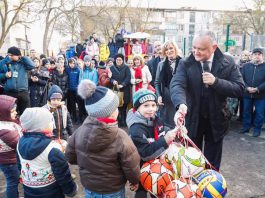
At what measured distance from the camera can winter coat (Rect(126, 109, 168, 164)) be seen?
9.19ft

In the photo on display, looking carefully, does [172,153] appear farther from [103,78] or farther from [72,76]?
[72,76]

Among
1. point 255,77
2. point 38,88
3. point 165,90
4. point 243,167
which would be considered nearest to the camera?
point 243,167

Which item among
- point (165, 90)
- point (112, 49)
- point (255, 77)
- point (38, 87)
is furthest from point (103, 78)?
point (112, 49)

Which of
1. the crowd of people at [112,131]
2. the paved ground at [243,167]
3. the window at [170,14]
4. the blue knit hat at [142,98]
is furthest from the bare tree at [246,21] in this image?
the blue knit hat at [142,98]

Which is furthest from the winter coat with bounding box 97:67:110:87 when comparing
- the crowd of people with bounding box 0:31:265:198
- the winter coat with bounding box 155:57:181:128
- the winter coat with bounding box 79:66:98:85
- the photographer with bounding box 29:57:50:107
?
the crowd of people with bounding box 0:31:265:198

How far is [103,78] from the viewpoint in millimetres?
7820

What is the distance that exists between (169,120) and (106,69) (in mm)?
3236

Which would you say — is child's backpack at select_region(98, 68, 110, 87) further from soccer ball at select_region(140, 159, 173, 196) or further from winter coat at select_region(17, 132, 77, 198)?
soccer ball at select_region(140, 159, 173, 196)

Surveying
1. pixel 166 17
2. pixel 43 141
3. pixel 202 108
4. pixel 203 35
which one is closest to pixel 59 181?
pixel 43 141

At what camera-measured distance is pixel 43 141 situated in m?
2.73

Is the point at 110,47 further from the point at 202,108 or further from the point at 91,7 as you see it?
the point at 91,7

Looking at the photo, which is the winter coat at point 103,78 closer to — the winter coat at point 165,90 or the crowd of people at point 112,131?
the winter coat at point 165,90

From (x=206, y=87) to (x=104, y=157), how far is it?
1.40 meters

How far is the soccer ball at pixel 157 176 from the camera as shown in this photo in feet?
8.66
